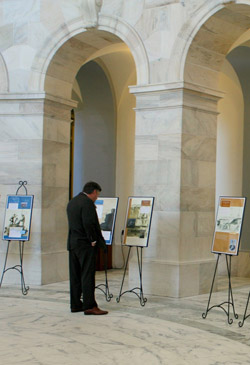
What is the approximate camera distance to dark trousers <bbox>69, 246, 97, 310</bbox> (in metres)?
8.54

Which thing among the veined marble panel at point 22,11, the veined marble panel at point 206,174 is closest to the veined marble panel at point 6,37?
the veined marble panel at point 22,11

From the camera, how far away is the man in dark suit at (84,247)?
854cm

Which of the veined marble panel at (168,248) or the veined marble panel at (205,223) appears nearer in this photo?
the veined marble panel at (168,248)

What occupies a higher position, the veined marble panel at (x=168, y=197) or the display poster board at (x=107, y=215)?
the veined marble panel at (x=168, y=197)

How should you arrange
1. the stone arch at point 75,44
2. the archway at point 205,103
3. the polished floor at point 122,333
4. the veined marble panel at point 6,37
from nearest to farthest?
the polished floor at point 122,333 → the archway at point 205,103 → the stone arch at point 75,44 → the veined marble panel at point 6,37

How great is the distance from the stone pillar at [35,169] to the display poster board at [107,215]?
1.97 meters

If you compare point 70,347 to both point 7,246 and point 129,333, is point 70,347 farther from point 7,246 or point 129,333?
point 7,246

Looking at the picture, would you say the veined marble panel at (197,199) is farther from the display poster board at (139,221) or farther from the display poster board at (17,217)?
the display poster board at (17,217)

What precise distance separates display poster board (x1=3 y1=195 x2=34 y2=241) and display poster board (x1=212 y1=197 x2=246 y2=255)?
138 inches

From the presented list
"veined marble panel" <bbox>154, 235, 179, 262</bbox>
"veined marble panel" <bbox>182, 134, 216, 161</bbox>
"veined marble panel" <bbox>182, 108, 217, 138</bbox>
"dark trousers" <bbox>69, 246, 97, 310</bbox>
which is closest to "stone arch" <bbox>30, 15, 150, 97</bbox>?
"veined marble panel" <bbox>182, 108, 217, 138</bbox>

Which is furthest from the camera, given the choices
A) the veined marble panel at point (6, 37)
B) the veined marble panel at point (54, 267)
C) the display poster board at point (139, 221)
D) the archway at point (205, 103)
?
the veined marble panel at point (6, 37)

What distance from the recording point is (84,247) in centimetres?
859

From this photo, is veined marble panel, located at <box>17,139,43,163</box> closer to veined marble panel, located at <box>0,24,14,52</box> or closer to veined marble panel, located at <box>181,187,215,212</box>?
veined marble panel, located at <box>0,24,14,52</box>

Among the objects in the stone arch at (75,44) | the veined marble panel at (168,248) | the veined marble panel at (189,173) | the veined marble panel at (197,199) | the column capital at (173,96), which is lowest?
the veined marble panel at (168,248)
